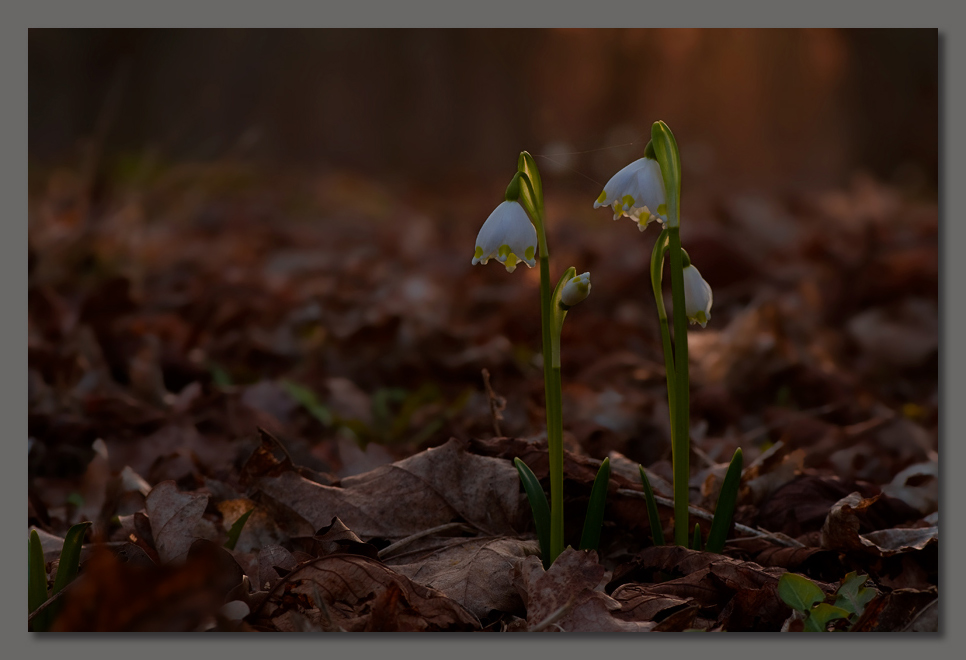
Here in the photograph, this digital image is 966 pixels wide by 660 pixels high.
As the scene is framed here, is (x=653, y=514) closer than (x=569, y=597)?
No

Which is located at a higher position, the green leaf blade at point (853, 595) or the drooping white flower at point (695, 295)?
the drooping white flower at point (695, 295)

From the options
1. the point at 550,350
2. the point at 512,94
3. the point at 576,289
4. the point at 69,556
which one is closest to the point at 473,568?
the point at 550,350

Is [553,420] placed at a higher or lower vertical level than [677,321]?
lower

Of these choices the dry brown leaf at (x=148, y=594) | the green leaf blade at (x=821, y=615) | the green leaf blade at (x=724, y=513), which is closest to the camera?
the dry brown leaf at (x=148, y=594)

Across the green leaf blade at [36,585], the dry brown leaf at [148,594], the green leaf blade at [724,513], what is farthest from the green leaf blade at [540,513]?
the green leaf blade at [36,585]

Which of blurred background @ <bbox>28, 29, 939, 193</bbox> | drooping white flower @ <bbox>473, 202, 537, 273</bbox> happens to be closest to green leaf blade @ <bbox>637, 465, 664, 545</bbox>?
drooping white flower @ <bbox>473, 202, 537, 273</bbox>

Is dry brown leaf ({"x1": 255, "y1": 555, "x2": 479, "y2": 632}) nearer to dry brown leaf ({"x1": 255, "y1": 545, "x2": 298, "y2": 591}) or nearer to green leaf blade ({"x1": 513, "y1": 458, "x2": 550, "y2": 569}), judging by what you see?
dry brown leaf ({"x1": 255, "y1": 545, "x2": 298, "y2": 591})

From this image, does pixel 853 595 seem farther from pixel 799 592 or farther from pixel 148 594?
pixel 148 594

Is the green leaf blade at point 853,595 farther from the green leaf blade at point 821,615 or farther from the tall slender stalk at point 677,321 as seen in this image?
the tall slender stalk at point 677,321
